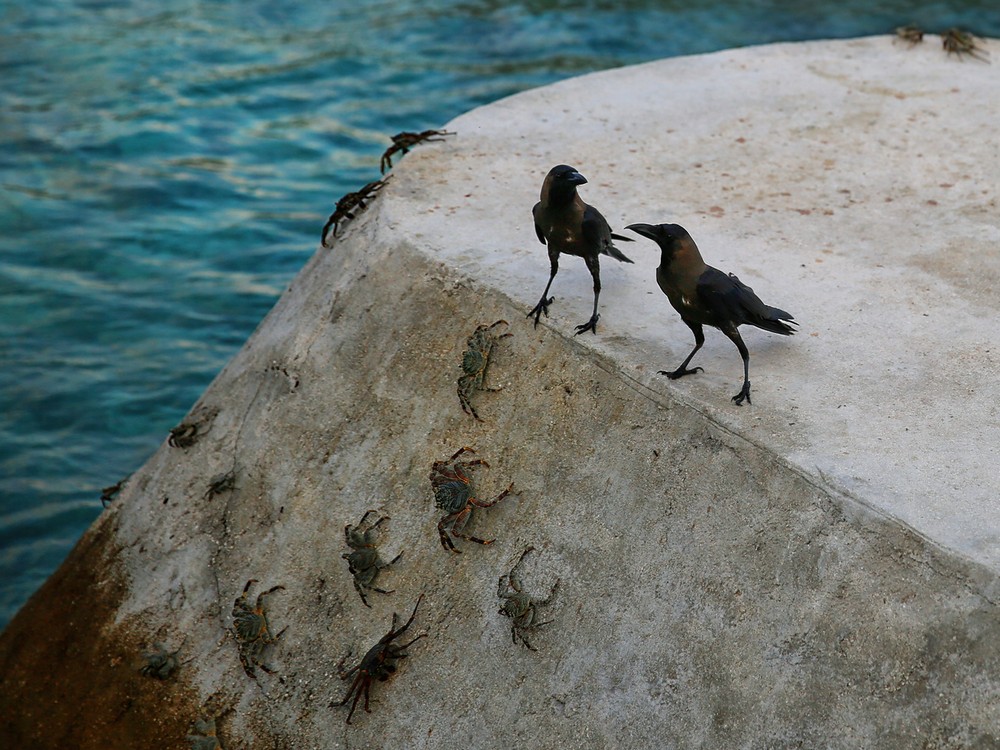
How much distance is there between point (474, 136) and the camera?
6148 mm

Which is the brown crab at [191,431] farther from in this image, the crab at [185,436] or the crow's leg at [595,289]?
the crow's leg at [595,289]

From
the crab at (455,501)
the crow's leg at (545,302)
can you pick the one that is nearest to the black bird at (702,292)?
the crow's leg at (545,302)

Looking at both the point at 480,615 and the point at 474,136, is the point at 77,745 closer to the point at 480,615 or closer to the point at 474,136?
the point at 480,615

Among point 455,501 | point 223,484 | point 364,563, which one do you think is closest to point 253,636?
point 364,563

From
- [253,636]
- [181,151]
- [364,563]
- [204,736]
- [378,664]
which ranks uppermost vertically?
[364,563]

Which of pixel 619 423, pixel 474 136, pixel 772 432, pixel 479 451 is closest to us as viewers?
pixel 772 432

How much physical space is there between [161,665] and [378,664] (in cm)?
116

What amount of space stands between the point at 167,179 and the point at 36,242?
4.62 ft

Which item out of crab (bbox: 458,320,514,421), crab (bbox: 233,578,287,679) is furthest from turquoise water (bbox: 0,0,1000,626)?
crab (bbox: 458,320,514,421)

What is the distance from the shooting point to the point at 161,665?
4.94 m

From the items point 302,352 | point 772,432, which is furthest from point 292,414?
point 772,432

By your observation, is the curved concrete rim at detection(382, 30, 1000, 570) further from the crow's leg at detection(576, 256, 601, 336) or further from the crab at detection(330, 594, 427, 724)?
the crab at detection(330, 594, 427, 724)

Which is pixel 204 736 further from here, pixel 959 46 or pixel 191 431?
pixel 959 46

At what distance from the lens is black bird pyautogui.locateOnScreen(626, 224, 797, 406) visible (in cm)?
393
